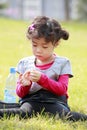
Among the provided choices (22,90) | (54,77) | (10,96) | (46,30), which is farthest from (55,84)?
(10,96)

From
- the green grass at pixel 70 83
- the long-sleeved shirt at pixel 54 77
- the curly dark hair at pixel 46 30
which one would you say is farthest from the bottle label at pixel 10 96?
the curly dark hair at pixel 46 30

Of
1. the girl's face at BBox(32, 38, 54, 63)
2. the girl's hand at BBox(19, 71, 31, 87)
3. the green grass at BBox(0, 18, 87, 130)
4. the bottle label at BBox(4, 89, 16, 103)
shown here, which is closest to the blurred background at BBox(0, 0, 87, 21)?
the green grass at BBox(0, 18, 87, 130)

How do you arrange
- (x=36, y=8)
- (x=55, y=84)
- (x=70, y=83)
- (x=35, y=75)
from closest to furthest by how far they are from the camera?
(x=35, y=75)
(x=55, y=84)
(x=70, y=83)
(x=36, y=8)

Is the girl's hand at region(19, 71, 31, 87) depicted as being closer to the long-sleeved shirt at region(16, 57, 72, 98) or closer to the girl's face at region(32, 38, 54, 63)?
the long-sleeved shirt at region(16, 57, 72, 98)

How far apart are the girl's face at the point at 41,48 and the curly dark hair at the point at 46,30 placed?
41mm

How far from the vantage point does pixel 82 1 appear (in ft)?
142

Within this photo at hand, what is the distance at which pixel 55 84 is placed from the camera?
5.84 meters

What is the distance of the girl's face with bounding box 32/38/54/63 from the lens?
19.2ft

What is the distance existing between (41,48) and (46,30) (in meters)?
0.19

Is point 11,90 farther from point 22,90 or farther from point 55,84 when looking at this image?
point 55,84

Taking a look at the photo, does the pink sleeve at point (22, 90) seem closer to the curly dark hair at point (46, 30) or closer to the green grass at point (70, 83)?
the green grass at point (70, 83)

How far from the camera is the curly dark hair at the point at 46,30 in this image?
586 centimetres

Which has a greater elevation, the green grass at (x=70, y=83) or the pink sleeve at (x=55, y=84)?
the pink sleeve at (x=55, y=84)

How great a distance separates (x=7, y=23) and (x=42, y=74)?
2044 centimetres
